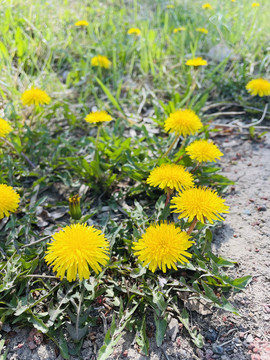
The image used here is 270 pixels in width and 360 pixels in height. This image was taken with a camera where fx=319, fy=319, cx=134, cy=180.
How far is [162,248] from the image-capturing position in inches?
49.4

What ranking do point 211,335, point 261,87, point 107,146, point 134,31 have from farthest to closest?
point 134,31 < point 261,87 < point 107,146 < point 211,335

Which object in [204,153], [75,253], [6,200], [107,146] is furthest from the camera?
[107,146]

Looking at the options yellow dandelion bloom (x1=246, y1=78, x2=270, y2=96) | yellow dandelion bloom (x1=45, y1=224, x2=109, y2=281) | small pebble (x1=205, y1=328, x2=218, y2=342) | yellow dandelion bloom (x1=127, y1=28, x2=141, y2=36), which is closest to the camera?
yellow dandelion bloom (x1=45, y1=224, x2=109, y2=281)

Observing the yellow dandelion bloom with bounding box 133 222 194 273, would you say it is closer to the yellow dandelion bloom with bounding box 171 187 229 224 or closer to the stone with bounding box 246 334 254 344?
the yellow dandelion bloom with bounding box 171 187 229 224

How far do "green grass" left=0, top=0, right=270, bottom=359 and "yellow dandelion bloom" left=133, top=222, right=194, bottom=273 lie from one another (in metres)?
0.21

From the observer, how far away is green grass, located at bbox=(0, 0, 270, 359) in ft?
4.64

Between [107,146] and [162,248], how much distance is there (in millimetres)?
1083

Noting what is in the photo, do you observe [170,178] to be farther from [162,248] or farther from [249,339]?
[249,339]

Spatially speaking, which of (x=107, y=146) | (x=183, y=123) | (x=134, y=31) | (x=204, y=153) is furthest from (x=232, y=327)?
(x=134, y=31)

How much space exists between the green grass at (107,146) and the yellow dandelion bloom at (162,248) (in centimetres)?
21

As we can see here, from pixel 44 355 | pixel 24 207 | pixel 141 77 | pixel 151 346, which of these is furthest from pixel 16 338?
pixel 141 77

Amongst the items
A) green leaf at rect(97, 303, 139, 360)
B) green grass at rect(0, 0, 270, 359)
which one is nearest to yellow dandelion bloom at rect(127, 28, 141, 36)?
green grass at rect(0, 0, 270, 359)

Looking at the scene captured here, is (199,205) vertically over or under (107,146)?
over

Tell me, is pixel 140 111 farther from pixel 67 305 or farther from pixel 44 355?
pixel 44 355
